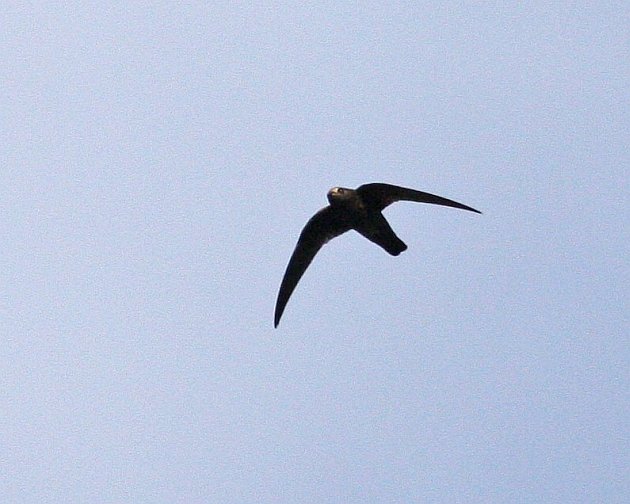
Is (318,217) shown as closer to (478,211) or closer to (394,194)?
(394,194)

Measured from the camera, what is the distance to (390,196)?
21844mm

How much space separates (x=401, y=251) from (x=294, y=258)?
2.20 metres

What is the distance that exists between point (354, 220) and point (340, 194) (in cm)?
81

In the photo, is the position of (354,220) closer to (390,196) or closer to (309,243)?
(390,196)

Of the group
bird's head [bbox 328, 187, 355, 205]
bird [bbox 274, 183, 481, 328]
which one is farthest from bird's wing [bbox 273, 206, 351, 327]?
bird's head [bbox 328, 187, 355, 205]

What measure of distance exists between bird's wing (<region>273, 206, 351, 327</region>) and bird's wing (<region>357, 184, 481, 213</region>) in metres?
0.74

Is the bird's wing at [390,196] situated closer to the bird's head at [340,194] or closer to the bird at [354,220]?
the bird at [354,220]

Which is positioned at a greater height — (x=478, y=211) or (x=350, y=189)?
(x=350, y=189)

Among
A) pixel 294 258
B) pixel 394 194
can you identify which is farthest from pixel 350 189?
pixel 294 258

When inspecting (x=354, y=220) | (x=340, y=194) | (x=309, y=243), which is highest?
(x=340, y=194)

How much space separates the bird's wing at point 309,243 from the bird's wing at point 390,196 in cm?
74

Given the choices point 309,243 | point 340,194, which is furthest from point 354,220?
point 309,243

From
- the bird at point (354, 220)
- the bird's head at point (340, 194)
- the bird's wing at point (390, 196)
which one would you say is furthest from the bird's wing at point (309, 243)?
the bird's wing at point (390, 196)

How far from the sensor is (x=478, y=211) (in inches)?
827
